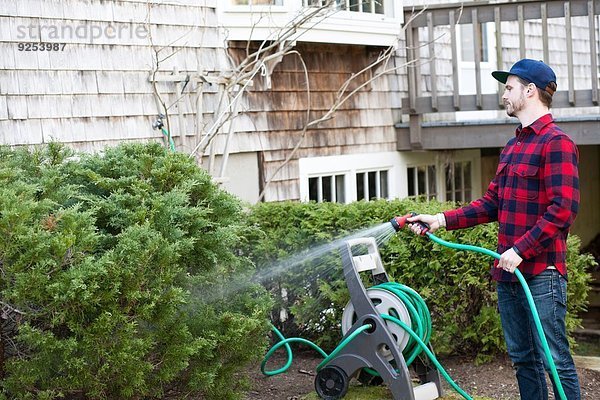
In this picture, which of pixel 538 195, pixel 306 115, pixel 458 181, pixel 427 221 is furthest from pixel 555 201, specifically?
pixel 458 181

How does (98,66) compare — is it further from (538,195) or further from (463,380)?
(538,195)

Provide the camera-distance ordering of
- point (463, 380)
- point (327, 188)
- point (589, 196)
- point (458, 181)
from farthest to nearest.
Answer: point (589, 196) < point (458, 181) < point (327, 188) < point (463, 380)

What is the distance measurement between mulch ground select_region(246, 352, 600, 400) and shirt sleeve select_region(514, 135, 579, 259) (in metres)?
1.67

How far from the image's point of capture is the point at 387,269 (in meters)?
5.95

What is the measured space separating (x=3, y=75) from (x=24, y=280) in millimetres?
2646

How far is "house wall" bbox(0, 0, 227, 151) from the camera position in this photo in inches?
239

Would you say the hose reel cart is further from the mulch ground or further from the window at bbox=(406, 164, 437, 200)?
the window at bbox=(406, 164, 437, 200)

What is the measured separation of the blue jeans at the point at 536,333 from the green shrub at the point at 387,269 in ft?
4.60

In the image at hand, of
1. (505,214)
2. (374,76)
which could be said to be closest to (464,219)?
(505,214)

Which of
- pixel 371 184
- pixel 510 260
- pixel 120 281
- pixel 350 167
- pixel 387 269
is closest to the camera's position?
pixel 120 281

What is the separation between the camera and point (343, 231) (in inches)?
239

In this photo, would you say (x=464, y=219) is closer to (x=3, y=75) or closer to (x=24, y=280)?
(x=24, y=280)

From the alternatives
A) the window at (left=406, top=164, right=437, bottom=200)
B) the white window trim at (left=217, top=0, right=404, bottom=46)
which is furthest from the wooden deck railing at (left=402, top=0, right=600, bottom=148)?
the window at (left=406, top=164, right=437, bottom=200)

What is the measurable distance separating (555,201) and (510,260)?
0.32m
